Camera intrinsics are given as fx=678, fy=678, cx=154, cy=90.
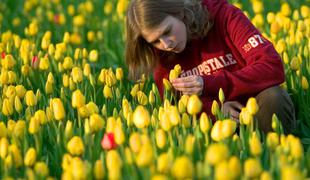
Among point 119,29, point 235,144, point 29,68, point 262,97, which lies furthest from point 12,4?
point 235,144

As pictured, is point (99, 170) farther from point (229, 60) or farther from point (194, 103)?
point (229, 60)

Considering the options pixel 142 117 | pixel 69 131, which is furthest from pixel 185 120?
pixel 69 131

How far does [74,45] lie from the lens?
4984 millimetres

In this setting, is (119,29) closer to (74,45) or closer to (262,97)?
(74,45)

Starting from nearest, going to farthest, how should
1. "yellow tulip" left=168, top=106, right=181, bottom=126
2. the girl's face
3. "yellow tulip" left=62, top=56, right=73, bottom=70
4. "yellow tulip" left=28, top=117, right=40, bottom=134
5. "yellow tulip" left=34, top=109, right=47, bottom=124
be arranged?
"yellow tulip" left=168, top=106, right=181, bottom=126 < "yellow tulip" left=28, top=117, right=40, bottom=134 < "yellow tulip" left=34, top=109, right=47, bottom=124 < the girl's face < "yellow tulip" left=62, top=56, right=73, bottom=70

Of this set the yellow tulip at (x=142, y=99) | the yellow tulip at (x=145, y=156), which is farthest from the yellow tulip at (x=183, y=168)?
the yellow tulip at (x=142, y=99)

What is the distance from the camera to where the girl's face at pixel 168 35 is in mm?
3006

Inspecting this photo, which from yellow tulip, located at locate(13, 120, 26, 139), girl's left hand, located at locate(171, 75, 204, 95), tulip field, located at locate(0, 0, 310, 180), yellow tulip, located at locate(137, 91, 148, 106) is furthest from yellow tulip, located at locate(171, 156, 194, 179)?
yellow tulip, located at locate(137, 91, 148, 106)

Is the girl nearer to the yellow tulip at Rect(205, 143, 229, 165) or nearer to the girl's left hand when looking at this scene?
the girl's left hand

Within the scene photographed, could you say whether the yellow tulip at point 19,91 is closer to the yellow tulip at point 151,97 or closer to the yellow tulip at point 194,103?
the yellow tulip at point 151,97

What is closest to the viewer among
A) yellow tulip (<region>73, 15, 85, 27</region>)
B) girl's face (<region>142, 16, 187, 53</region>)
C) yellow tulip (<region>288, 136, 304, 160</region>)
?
yellow tulip (<region>288, 136, 304, 160</region>)

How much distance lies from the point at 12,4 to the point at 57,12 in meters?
0.66

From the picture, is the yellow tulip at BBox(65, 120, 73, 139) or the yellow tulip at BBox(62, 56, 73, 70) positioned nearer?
the yellow tulip at BBox(65, 120, 73, 139)

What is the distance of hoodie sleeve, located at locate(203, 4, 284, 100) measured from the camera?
301 centimetres
